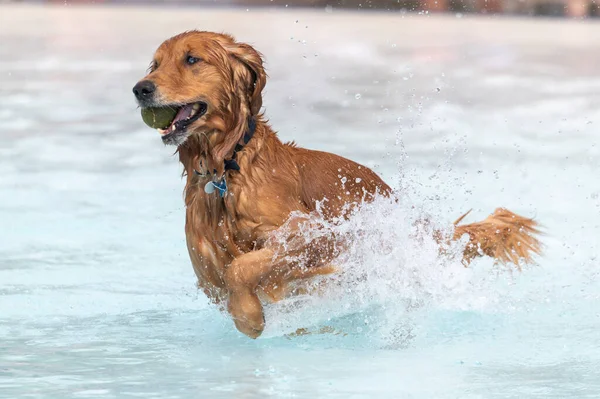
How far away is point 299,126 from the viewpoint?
12.2m

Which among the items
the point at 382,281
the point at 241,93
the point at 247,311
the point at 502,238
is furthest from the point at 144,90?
the point at 502,238

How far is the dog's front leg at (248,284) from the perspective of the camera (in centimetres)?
513

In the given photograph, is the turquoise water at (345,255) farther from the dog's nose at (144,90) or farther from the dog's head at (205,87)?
the dog's nose at (144,90)

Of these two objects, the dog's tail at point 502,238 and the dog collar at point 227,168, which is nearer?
the dog collar at point 227,168

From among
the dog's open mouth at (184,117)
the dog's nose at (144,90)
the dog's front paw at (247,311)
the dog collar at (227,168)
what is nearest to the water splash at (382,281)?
the dog's front paw at (247,311)

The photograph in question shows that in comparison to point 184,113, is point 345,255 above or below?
below

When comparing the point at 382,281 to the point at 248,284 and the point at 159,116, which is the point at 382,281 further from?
the point at 159,116

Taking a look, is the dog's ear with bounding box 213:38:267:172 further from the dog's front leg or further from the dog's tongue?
the dog's front leg

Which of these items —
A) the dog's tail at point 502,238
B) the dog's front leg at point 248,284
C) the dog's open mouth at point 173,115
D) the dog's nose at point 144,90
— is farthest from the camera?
the dog's tail at point 502,238

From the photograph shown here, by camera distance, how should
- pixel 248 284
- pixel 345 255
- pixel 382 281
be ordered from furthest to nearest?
pixel 382 281
pixel 345 255
pixel 248 284

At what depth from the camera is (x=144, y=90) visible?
4906 millimetres

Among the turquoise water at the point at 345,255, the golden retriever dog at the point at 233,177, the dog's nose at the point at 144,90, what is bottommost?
the turquoise water at the point at 345,255

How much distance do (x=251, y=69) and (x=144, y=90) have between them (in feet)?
1.66

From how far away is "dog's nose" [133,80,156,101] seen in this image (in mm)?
4906
